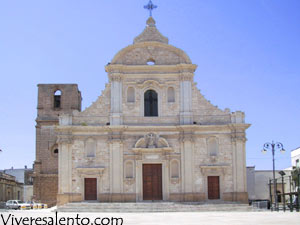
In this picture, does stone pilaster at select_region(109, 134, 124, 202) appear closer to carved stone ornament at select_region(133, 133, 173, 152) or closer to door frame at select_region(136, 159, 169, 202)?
door frame at select_region(136, 159, 169, 202)

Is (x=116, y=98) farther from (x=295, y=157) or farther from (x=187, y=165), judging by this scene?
(x=295, y=157)

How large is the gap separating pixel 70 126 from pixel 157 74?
717 cm

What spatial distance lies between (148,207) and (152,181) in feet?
10.5

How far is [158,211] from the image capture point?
3008 centimetres

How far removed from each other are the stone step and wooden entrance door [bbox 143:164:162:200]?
74.2 inches

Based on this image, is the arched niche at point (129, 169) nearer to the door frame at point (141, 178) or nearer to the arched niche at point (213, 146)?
the door frame at point (141, 178)

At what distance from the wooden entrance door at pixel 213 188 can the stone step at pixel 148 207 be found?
5.61 feet

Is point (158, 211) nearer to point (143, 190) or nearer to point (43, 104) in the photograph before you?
point (143, 190)

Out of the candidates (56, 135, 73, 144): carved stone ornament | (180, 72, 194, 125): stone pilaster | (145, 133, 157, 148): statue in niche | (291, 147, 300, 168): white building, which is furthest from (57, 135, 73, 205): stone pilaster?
(291, 147, 300, 168): white building

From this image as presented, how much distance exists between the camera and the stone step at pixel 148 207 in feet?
99.5

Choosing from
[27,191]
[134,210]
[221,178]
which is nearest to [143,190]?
[134,210]

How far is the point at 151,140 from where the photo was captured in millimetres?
33625

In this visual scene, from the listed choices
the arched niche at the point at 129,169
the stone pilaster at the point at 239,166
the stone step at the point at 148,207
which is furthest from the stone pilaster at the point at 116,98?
the stone pilaster at the point at 239,166

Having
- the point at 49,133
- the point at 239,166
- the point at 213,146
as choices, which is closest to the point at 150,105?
the point at 213,146
